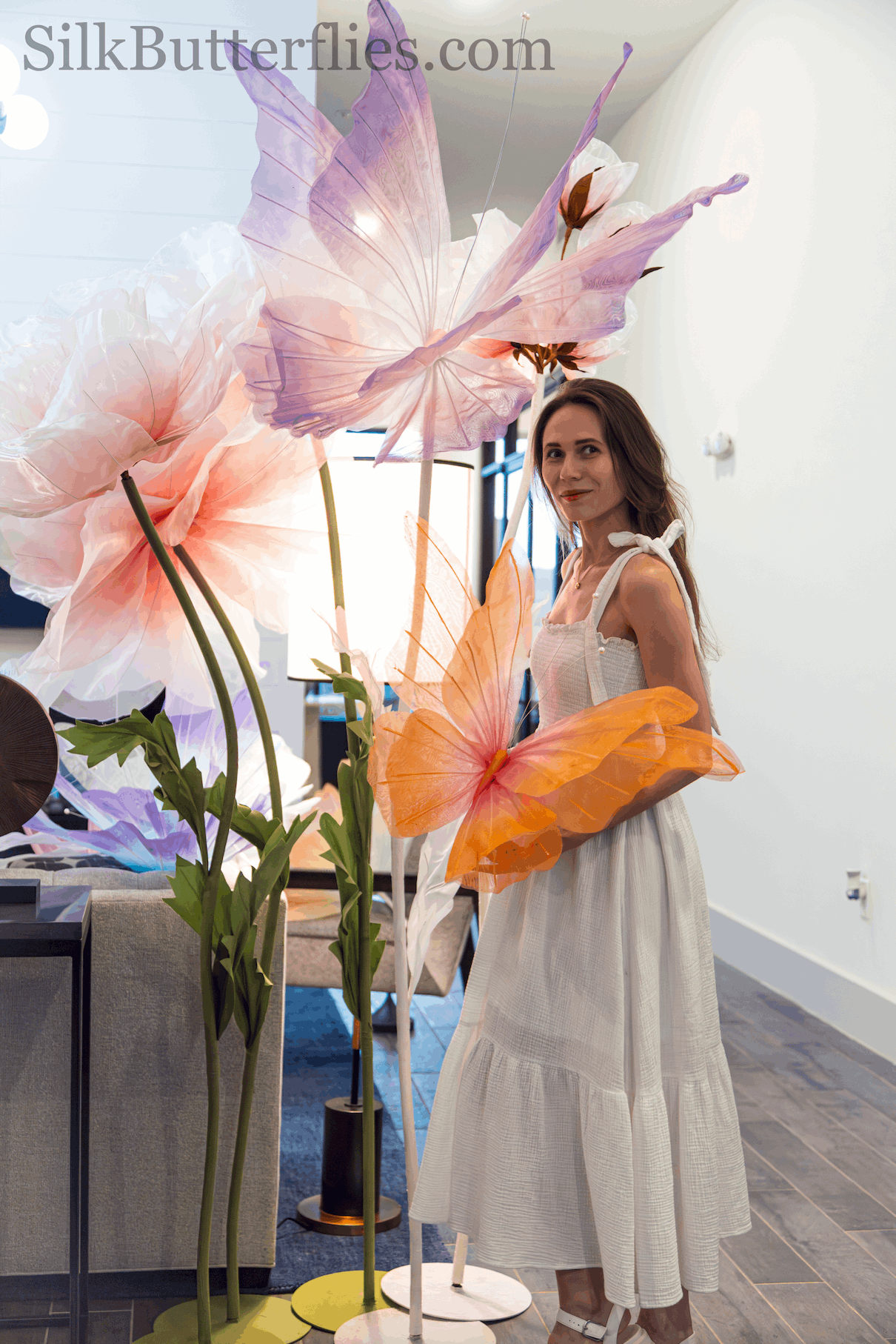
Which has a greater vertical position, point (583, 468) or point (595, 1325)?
point (583, 468)

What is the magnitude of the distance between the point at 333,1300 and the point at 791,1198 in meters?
1.06

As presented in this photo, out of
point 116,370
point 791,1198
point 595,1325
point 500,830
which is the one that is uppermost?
point 116,370

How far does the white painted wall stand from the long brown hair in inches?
86.8

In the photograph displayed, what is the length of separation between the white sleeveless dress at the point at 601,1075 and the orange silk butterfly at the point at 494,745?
134 mm

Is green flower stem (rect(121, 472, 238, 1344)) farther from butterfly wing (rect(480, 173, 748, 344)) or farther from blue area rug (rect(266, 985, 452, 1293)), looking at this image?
butterfly wing (rect(480, 173, 748, 344))

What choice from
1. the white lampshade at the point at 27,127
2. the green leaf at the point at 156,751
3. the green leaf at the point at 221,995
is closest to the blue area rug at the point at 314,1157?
the green leaf at the point at 221,995

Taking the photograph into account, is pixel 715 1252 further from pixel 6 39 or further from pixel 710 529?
pixel 6 39

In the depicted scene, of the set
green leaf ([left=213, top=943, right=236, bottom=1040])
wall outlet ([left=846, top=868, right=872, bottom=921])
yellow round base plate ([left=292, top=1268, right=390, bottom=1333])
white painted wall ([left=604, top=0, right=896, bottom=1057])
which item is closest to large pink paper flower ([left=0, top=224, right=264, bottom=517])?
green leaf ([left=213, top=943, right=236, bottom=1040])

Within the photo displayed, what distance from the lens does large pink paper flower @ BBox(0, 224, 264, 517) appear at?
1.26 m

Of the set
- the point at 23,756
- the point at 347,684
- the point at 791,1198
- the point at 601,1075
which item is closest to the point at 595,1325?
the point at 601,1075

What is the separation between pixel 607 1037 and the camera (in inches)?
52.3

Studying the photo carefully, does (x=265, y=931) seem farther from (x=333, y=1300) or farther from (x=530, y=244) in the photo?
(x=530, y=244)

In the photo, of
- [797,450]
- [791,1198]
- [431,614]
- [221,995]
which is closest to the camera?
[431,614]

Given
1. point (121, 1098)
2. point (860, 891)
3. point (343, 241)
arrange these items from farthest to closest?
point (860, 891), point (121, 1098), point (343, 241)
